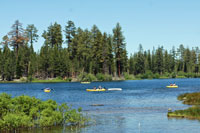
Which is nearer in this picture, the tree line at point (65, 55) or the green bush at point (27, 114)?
the green bush at point (27, 114)

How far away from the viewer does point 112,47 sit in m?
141

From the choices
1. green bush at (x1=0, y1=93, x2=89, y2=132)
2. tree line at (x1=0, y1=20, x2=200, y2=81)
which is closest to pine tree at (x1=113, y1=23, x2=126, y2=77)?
tree line at (x1=0, y1=20, x2=200, y2=81)

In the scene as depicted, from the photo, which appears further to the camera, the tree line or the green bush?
the tree line

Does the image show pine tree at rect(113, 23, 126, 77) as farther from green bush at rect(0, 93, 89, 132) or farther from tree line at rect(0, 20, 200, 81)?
green bush at rect(0, 93, 89, 132)

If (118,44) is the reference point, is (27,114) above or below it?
below

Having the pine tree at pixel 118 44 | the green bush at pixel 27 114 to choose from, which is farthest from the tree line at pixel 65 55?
the green bush at pixel 27 114

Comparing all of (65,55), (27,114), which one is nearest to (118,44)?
(65,55)

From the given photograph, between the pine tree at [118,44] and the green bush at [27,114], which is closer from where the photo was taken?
the green bush at [27,114]

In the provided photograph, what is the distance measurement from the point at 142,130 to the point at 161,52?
158133 millimetres

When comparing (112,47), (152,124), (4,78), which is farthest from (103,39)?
(152,124)

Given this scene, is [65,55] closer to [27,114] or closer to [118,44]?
[118,44]

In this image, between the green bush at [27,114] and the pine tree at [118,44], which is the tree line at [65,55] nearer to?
the pine tree at [118,44]

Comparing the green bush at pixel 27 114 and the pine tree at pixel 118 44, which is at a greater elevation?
the pine tree at pixel 118 44

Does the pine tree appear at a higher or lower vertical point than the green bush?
higher
